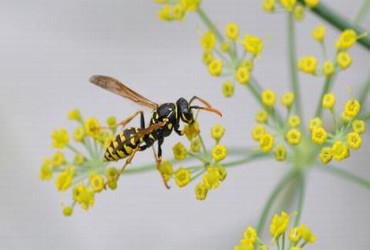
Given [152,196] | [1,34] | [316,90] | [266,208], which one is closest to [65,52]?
[1,34]

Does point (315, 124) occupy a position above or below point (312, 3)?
below

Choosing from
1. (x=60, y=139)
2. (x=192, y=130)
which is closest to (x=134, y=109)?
(x=60, y=139)

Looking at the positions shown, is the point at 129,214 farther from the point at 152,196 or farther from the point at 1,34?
the point at 1,34

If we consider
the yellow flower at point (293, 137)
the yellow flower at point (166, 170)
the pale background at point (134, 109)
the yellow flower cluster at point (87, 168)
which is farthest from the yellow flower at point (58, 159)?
the pale background at point (134, 109)

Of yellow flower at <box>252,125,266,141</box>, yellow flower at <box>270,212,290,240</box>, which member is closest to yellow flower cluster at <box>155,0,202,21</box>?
yellow flower at <box>252,125,266,141</box>

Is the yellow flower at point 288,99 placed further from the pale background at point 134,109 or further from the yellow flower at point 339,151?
the pale background at point 134,109

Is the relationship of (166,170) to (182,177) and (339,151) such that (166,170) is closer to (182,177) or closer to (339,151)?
(182,177)

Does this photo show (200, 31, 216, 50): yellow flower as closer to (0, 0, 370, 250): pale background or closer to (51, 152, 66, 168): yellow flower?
(51, 152, 66, 168): yellow flower
